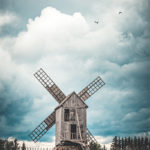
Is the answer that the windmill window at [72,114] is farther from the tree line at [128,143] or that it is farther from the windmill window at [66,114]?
the tree line at [128,143]

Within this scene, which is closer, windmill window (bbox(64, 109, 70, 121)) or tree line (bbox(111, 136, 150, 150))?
windmill window (bbox(64, 109, 70, 121))

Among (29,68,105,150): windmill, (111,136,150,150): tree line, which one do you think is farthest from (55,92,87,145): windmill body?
(111,136,150,150): tree line

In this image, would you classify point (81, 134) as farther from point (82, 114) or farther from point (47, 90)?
point (47, 90)

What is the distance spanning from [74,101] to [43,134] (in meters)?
6.99

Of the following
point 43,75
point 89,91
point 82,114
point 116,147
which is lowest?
point 116,147

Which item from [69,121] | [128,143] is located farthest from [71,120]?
[128,143]

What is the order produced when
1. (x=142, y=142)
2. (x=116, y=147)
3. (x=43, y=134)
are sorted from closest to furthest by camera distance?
(x=43, y=134), (x=116, y=147), (x=142, y=142)

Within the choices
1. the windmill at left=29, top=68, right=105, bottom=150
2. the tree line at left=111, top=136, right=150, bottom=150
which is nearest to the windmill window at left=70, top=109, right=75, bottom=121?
the windmill at left=29, top=68, right=105, bottom=150

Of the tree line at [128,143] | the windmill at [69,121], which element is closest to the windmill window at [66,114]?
the windmill at [69,121]

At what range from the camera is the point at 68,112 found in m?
30.1

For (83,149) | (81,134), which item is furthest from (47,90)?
(83,149)

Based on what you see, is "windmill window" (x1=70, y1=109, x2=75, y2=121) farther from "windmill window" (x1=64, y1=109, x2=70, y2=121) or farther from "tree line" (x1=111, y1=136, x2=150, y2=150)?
"tree line" (x1=111, y1=136, x2=150, y2=150)

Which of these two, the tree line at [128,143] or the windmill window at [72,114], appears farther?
the tree line at [128,143]

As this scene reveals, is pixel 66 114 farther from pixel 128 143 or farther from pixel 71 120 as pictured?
pixel 128 143
